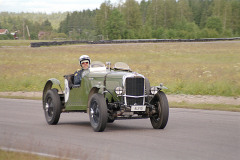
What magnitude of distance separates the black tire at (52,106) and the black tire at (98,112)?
180cm

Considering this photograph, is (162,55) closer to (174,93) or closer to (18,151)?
(174,93)

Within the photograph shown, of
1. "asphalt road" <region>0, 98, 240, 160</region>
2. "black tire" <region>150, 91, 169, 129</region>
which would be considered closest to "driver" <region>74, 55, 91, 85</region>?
"asphalt road" <region>0, 98, 240, 160</region>

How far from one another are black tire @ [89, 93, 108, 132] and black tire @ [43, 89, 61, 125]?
70.8 inches

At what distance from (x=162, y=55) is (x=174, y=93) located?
29063 millimetres

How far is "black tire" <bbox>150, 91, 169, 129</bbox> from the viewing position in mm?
10125

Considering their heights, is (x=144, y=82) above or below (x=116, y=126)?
above

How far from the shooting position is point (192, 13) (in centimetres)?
16188

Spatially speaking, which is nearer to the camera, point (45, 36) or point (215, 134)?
point (215, 134)

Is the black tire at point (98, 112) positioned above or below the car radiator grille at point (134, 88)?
below

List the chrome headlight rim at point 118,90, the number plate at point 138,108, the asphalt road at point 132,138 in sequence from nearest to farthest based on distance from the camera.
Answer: the asphalt road at point 132,138
the number plate at point 138,108
the chrome headlight rim at point 118,90

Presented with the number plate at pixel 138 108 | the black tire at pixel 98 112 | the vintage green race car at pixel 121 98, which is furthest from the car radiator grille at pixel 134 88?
the black tire at pixel 98 112

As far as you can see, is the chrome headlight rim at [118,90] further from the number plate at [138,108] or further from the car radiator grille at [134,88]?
the number plate at [138,108]

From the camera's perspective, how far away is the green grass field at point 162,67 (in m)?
22.5

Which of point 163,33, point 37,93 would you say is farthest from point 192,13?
point 37,93
